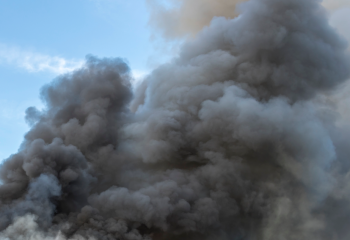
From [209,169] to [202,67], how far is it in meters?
16.5

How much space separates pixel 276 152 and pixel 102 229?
2734 centimetres

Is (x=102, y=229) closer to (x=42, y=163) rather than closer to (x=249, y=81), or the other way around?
(x=42, y=163)

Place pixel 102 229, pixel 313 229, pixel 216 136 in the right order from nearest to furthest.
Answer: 1. pixel 102 229
2. pixel 216 136
3. pixel 313 229

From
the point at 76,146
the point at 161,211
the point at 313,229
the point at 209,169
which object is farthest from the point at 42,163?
the point at 313,229

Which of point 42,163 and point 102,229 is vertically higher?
point 42,163

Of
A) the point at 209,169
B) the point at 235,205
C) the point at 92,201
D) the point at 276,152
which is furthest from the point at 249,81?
the point at 92,201

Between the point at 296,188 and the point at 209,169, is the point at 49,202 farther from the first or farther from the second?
the point at 296,188

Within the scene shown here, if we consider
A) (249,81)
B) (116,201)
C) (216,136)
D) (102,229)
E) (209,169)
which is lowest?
(102,229)

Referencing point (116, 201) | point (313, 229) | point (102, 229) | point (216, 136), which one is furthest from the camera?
point (313, 229)

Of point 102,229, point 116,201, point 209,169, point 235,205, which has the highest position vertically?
point 209,169

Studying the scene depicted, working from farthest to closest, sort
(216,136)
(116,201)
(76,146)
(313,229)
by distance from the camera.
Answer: (313,229) → (216,136) → (76,146) → (116,201)

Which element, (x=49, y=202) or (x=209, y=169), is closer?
(x=49, y=202)

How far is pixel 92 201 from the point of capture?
144ft

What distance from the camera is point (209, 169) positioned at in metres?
48.9
